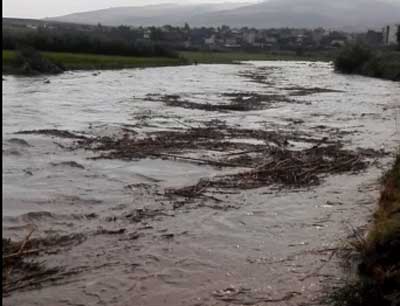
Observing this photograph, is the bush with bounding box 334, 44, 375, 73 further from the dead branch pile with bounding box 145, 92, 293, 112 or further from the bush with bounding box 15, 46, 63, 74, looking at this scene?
the dead branch pile with bounding box 145, 92, 293, 112

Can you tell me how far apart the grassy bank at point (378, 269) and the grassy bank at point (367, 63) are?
187 feet

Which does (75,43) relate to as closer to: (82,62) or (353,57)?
(82,62)

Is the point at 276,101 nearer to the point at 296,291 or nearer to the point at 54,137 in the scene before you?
the point at 54,137

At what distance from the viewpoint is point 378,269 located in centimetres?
683

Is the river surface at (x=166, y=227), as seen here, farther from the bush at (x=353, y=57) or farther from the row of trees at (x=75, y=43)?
the row of trees at (x=75, y=43)

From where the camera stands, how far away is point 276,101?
34188mm

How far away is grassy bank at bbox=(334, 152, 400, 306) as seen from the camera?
6.30 meters

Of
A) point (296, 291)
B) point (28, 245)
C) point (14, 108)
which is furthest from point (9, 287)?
point (14, 108)

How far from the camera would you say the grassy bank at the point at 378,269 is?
6.30 metres

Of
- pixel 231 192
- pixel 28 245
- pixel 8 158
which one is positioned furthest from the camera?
pixel 8 158

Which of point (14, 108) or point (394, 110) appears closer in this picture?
point (14, 108)

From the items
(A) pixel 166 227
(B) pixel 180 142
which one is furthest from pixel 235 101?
(A) pixel 166 227

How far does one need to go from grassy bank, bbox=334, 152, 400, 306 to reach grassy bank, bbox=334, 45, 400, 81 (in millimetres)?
56915

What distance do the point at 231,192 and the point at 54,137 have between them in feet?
25.5
